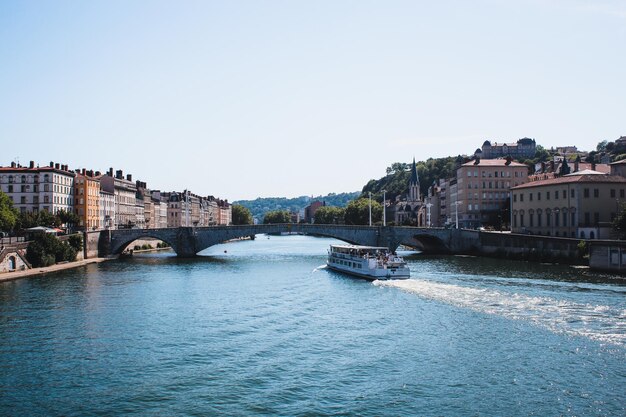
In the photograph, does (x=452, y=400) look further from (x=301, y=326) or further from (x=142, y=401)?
(x=301, y=326)

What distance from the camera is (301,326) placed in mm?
40312

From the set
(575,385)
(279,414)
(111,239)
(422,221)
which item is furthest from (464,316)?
(422,221)

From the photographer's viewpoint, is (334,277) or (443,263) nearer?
(334,277)

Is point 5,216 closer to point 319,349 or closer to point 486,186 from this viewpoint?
point 319,349

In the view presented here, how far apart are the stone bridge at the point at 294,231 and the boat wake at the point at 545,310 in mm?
47635

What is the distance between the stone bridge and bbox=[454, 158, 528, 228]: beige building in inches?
662

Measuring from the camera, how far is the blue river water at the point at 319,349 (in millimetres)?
25547

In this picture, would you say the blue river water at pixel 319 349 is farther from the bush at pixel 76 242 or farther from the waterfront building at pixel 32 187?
the waterfront building at pixel 32 187

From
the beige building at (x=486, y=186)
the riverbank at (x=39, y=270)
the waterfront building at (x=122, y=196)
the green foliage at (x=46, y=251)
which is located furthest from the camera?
the waterfront building at (x=122, y=196)

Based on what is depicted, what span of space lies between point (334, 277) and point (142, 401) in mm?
47609

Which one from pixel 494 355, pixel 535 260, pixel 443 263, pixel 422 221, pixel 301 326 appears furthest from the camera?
pixel 422 221

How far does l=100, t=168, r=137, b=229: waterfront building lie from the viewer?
426 feet

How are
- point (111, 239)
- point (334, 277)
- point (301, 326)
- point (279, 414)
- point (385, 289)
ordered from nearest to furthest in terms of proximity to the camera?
1. point (279, 414)
2. point (301, 326)
3. point (385, 289)
4. point (334, 277)
5. point (111, 239)

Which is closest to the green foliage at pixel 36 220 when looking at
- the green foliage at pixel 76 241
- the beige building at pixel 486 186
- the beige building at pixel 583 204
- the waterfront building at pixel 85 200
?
the green foliage at pixel 76 241
